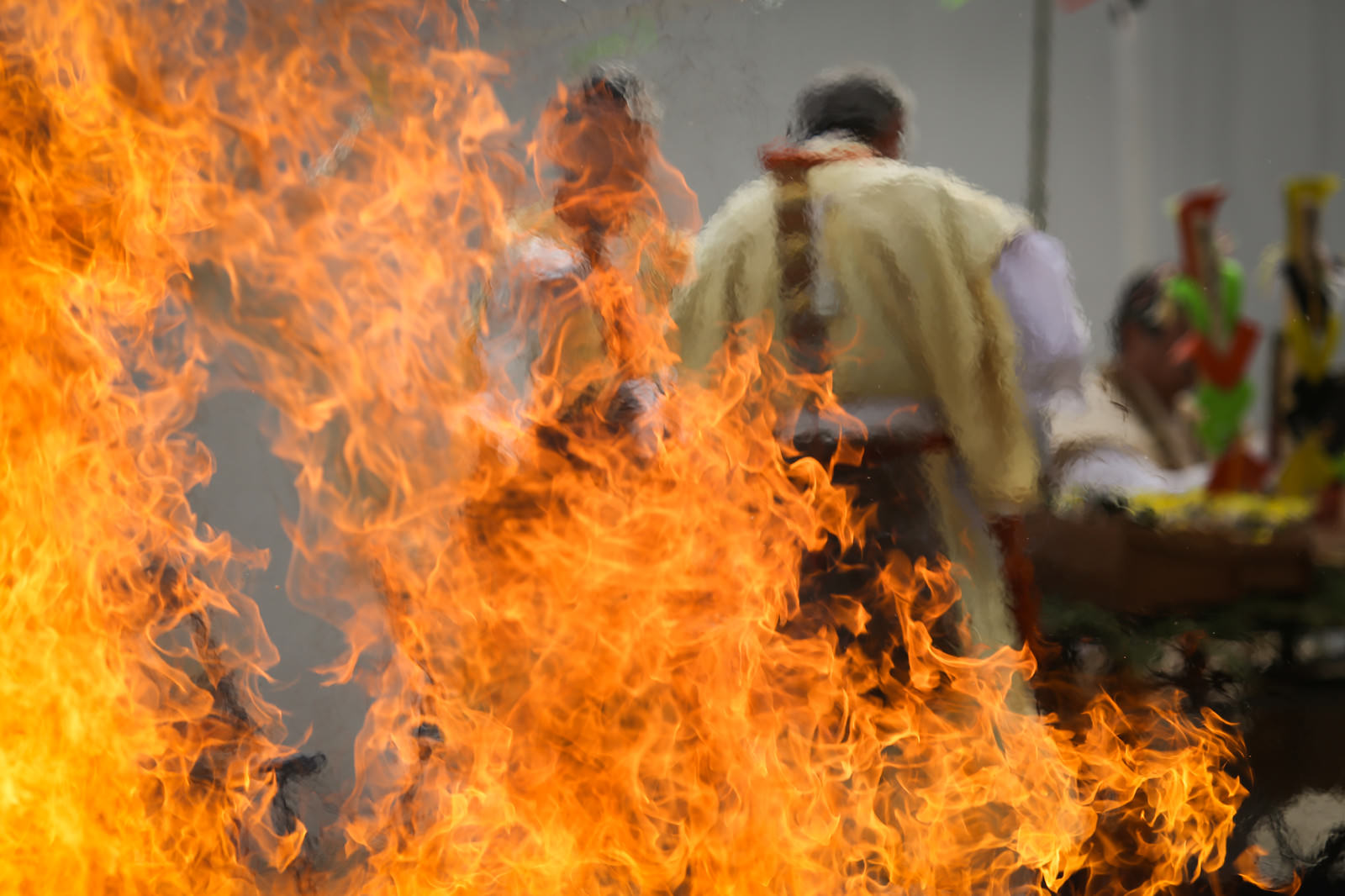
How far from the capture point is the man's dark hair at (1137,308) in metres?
1.71

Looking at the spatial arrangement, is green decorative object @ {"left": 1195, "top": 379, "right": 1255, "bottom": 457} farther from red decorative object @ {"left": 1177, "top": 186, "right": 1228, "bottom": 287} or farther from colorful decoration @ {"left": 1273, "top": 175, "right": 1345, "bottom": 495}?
red decorative object @ {"left": 1177, "top": 186, "right": 1228, "bottom": 287}

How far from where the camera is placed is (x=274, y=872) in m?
1.82

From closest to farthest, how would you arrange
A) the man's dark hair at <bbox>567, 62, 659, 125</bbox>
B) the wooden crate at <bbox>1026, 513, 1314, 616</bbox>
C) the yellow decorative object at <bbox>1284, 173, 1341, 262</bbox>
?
the yellow decorative object at <bbox>1284, 173, 1341, 262</bbox> → the wooden crate at <bbox>1026, 513, 1314, 616</bbox> → the man's dark hair at <bbox>567, 62, 659, 125</bbox>

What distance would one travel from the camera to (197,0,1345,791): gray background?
165 cm

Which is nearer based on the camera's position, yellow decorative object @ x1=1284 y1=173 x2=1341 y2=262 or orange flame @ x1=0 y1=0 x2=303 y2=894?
yellow decorative object @ x1=1284 y1=173 x2=1341 y2=262

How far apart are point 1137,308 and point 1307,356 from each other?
12.4 inches

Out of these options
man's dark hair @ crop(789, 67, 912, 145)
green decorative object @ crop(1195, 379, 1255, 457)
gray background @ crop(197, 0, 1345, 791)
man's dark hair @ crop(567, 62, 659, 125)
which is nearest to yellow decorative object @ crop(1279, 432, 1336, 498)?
green decorative object @ crop(1195, 379, 1255, 457)

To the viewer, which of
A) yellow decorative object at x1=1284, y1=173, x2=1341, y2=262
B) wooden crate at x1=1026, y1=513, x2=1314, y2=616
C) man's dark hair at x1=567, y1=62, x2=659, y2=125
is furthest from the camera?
man's dark hair at x1=567, y1=62, x2=659, y2=125

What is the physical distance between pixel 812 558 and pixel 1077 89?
109 cm

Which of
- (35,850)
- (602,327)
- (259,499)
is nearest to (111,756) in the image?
(35,850)

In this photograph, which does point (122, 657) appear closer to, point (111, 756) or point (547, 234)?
point (111, 756)

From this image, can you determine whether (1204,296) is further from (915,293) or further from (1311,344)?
(915,293)

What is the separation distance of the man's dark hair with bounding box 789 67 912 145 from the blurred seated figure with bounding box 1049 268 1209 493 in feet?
1.93

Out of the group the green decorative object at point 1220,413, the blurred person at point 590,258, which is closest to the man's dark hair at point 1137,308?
the green decorative object at point 1220,413
